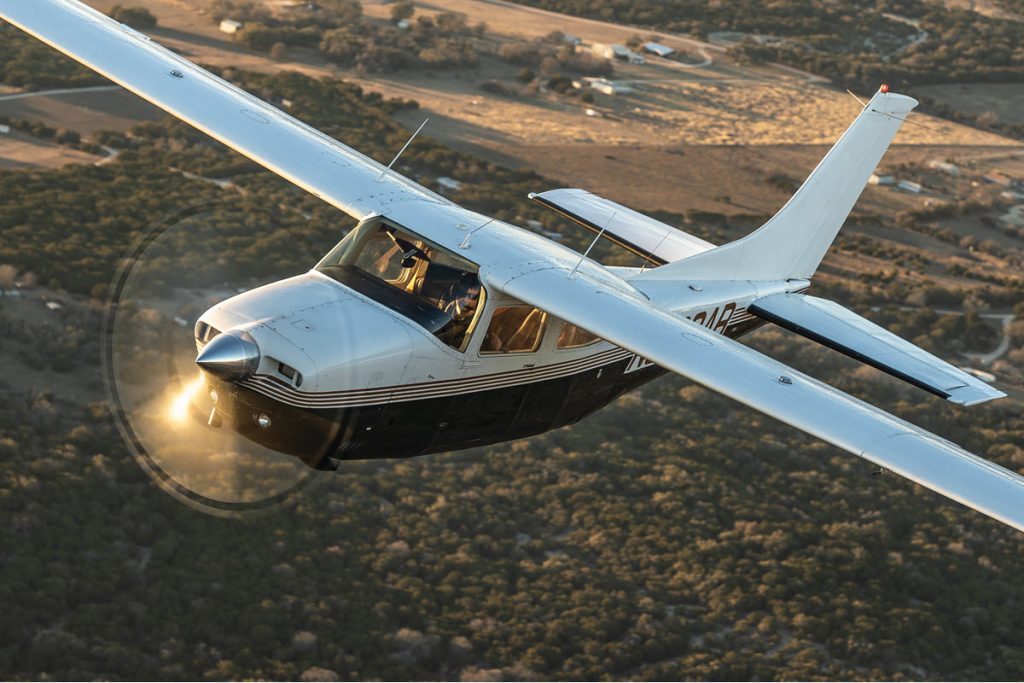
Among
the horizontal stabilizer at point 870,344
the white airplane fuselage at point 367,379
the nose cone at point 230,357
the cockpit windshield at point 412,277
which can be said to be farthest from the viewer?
the horizontal stabilizer at point 870,344

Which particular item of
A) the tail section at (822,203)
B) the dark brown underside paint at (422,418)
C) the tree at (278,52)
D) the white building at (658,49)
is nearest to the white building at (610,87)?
the white building at (658,49)

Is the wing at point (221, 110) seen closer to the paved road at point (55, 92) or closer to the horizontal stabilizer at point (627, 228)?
the horizontal stabilizer at point (627, 228)

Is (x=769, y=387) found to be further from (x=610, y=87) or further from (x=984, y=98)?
(x=984, y=98)

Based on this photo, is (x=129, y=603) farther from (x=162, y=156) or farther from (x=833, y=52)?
(x=833, y=52)

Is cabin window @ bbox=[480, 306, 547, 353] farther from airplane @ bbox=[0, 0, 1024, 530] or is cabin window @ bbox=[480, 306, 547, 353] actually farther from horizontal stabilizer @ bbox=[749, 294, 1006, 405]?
horizontal stabilizer @ bbox=[749, 294, 1006, 405]

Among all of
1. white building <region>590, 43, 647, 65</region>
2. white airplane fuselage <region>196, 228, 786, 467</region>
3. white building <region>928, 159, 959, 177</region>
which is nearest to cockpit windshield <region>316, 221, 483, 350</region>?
white airplane fuselage <region>196, 228, 786, 467</region>

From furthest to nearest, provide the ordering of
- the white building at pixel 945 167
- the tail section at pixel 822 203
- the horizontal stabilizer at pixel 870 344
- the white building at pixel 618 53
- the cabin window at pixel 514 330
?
the white building at pixel 618 53 → the white building at pixel 945 167 → the tail section at pixel 822 203 → the horizontal stabilizer at pixel 870 344 → the cabin window at pixel 514 330

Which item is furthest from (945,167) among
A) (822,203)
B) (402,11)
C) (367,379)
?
(367,379)
